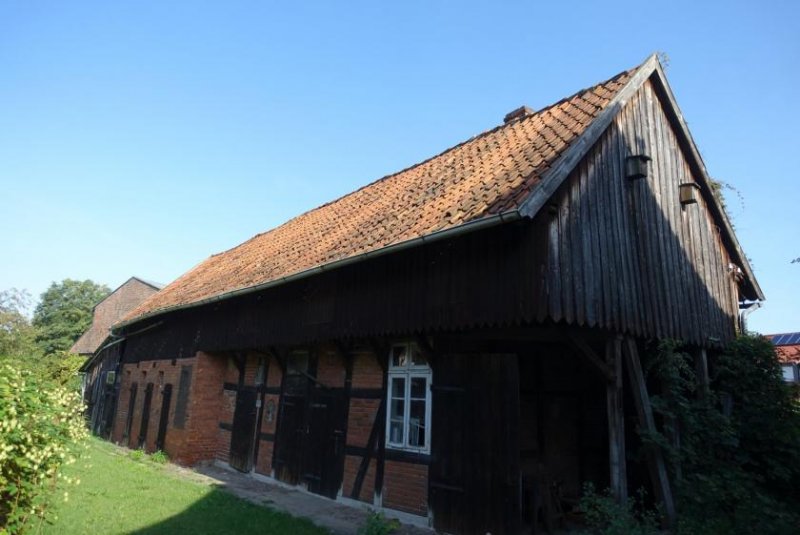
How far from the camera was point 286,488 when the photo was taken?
10.5 m

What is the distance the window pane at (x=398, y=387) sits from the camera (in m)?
8.63

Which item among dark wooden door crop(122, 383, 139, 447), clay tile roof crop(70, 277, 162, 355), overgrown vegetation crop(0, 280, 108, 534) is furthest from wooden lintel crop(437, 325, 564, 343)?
clay tile roof crop(70, 277, 162, 355)

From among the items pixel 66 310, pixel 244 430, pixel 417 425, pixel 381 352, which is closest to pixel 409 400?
pixel 417 425

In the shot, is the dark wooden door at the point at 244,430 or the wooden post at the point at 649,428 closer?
the wooden post at the point at 649,428

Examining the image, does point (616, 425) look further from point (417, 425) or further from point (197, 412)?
point (197, 412)

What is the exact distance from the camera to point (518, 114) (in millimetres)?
11484

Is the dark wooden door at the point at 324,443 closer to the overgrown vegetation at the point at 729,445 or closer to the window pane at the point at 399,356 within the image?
the window pane at the point at 399,356

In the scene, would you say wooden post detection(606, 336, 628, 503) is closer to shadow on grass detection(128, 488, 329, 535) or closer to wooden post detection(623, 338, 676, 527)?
wooden post detection(623, 338, 676, 527)

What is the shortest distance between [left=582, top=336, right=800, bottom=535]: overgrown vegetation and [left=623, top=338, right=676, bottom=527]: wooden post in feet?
0.51

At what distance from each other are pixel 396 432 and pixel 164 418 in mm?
9622

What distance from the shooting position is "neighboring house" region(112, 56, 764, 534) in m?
6.80

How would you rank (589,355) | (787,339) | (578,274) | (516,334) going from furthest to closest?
1. (787,339)
2. (516,334)
3. (589,355)
4. (578,274)

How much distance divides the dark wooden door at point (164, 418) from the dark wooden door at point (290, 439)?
5566 millimetres

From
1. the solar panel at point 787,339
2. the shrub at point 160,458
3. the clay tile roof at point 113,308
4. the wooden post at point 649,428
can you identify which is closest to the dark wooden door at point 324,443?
the wooden post at point 649,428
